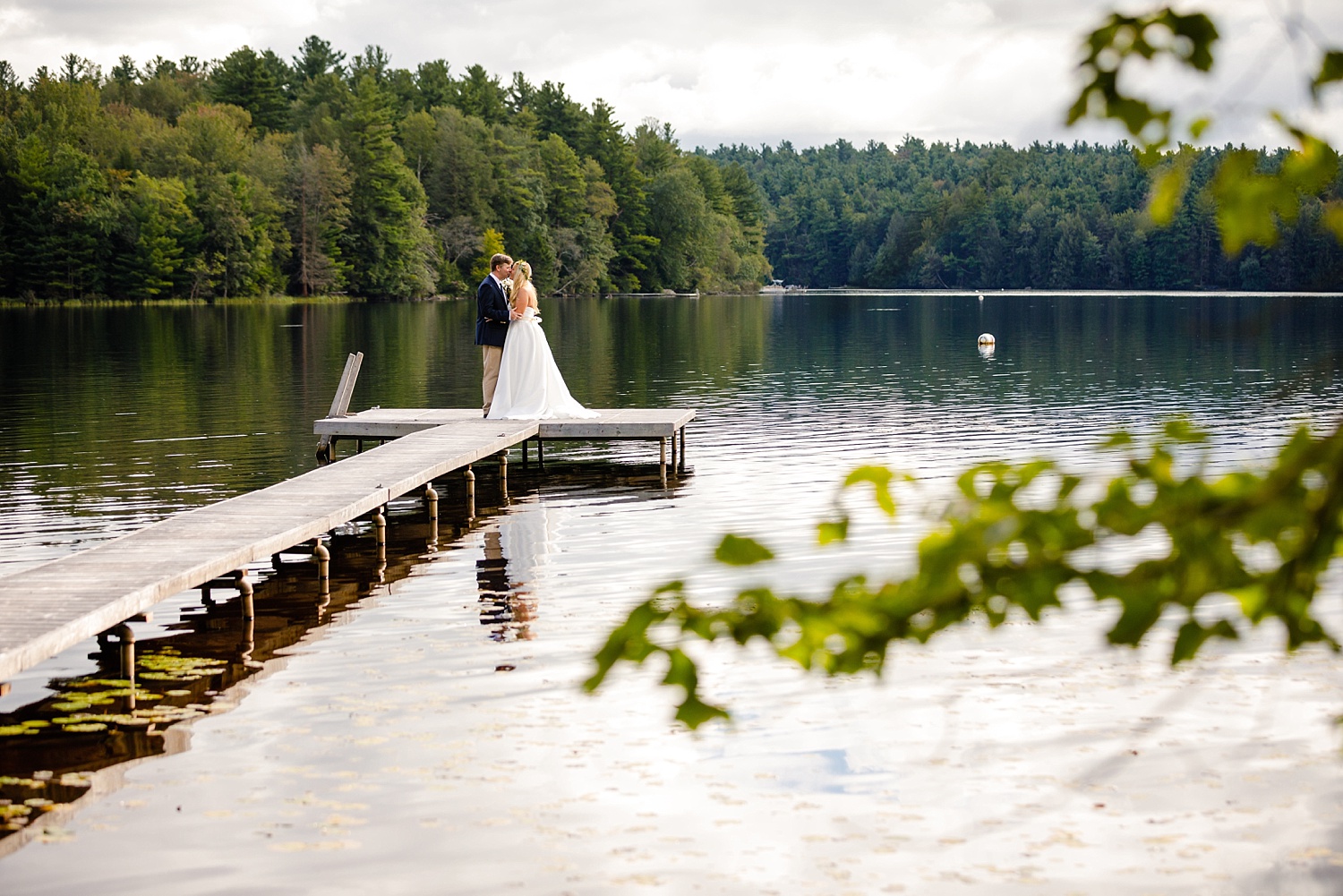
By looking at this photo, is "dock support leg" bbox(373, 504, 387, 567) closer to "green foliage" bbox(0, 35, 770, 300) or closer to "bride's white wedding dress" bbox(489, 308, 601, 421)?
"bride's white wedding dress" bbox(489, 308, 601, 421)

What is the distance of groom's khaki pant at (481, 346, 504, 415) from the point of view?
802 inches

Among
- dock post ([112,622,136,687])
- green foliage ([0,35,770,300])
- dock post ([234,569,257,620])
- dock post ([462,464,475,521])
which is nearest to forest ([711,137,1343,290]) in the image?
green foliage ([0,35,770,300])

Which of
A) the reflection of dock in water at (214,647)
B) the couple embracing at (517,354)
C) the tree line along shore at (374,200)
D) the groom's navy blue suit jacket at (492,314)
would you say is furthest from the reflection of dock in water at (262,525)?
the tree line along shore at (374,200)

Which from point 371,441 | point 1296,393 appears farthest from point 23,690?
point 1296,393

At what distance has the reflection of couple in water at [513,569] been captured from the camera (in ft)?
36.8

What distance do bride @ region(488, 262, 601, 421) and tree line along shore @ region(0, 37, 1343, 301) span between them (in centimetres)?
5493

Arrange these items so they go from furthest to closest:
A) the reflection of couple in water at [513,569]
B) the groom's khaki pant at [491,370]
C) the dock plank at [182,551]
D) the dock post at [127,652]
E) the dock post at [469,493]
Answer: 1. the groom's khaki pant at [491,370]
2. the dock post at [469,493]
3. the reflection of couple in water at [513,569]
4. the dock post at [127,652]
5. the dock plank at [182,551]

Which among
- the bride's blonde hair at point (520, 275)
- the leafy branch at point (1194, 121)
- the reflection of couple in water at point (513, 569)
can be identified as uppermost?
the bride's blonde hair at point (520, 275)

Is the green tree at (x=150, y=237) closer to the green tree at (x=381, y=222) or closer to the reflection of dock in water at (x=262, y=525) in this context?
the green tree at (x=381, y=222)

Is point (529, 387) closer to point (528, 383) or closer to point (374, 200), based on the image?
point (528, 383)

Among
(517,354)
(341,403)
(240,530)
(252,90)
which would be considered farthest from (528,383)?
(252,90)

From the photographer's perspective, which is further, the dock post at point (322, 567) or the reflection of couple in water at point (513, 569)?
the dock post at point (322, 567)

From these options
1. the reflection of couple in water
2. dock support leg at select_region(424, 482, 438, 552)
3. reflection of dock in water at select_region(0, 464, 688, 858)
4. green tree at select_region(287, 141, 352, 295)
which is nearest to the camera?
reflection of dock in water at select_region(0, 464, 688, 858)

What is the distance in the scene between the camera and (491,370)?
20625mm
